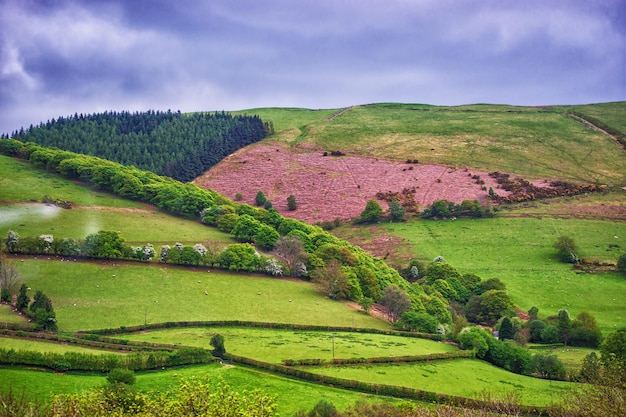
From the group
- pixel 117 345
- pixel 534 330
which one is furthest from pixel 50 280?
pixel 534 330

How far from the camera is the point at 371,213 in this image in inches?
6535

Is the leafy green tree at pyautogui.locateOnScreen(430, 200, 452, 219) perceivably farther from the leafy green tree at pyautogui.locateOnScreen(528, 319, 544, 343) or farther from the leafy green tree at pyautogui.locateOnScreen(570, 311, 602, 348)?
the leafy green tree at pyautogui.locateOnScreen(570, 311, 602, 348)

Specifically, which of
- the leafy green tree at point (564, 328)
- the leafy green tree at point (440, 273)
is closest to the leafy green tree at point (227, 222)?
the leafy green tree at point (440, 273)

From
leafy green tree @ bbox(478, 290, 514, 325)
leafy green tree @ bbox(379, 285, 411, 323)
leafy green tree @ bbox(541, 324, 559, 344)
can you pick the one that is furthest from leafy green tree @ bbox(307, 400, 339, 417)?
→ leafy green tree @ bbox(478, 290, 514, 325)

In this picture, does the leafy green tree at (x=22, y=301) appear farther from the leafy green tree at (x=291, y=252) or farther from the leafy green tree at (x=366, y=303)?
the leafy green tree at (x=366, y=303)

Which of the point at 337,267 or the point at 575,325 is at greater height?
the point at 337,267

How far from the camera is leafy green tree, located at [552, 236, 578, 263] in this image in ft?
444

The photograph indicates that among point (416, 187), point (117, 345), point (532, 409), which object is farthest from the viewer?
point (416, 187)

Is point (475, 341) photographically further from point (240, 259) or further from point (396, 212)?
point (396, 212)

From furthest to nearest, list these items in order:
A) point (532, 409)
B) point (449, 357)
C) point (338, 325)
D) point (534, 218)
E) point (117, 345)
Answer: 1. point (534, 218)
2. point (338, 325)
3. point (449, 357)
4. point (117, 345)
5. point (532, 409)

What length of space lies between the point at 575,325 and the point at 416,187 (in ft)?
308

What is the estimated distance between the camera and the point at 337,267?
4368 inches

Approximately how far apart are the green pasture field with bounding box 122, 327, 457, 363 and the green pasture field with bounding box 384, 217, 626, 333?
38250mm

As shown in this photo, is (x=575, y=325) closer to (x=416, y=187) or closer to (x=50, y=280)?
(x=50, y=280)
